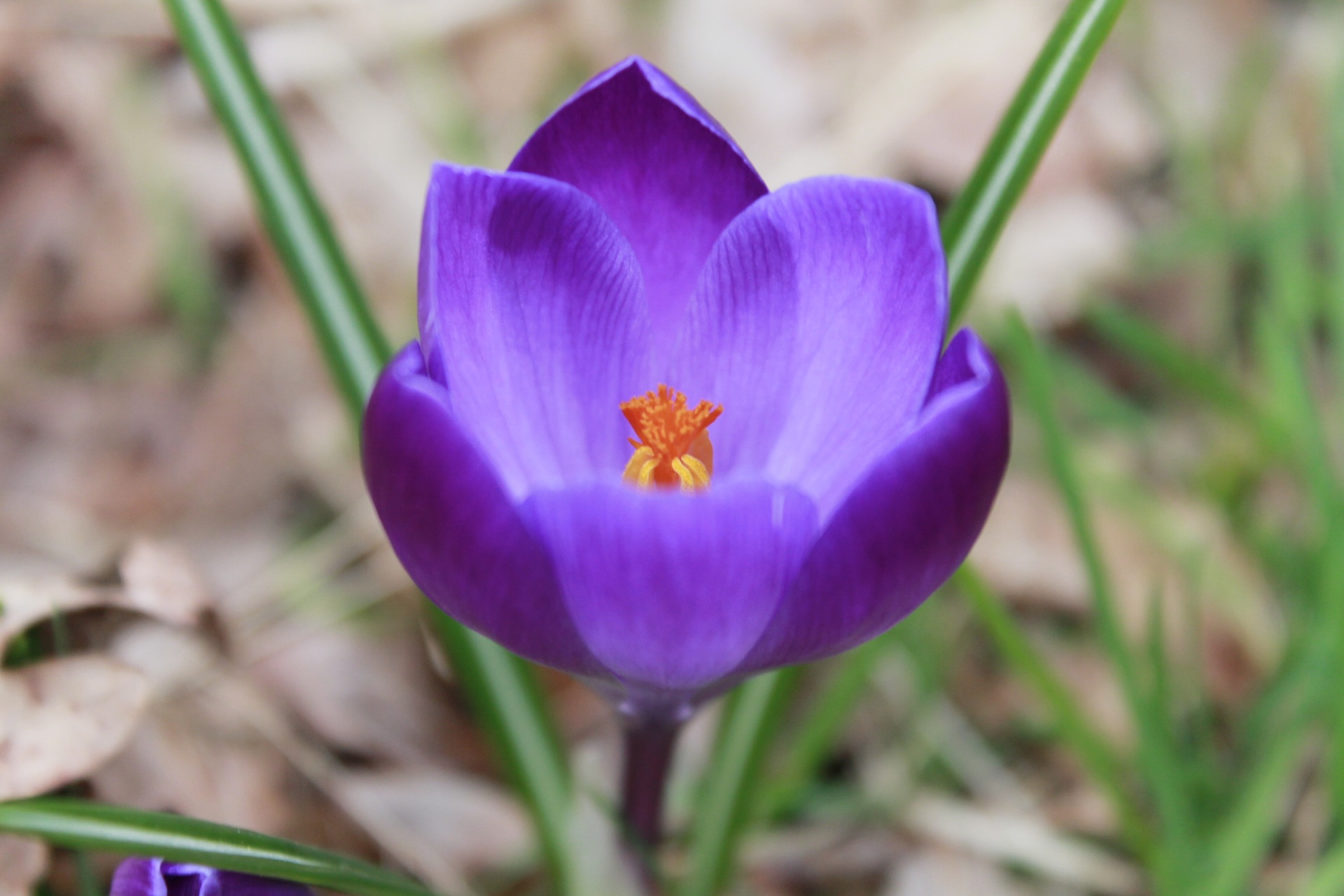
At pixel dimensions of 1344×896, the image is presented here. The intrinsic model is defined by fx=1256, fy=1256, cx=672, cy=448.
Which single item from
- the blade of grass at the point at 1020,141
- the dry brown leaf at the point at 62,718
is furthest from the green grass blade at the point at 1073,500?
the dry brown leaf at the point at 62,718

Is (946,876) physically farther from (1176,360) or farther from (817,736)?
(1176,360)

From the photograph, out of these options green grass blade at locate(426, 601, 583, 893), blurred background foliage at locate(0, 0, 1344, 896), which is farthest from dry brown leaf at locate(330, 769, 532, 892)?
green grass blade at locate(426, 601, 583, 893)

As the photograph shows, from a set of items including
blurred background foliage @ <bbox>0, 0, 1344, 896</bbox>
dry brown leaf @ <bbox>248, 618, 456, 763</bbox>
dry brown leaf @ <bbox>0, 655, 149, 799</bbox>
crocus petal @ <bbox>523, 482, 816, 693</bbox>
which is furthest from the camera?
dry brown leaf @ <bbox>248, 618, 456, 763</bbox>

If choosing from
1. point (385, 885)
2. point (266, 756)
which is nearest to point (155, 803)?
point (266, 756)

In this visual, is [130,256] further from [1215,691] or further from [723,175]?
[1215,691]

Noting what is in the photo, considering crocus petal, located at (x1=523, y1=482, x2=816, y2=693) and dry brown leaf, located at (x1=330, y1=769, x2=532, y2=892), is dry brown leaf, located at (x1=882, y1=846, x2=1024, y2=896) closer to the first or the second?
dry brown leaf, located at (x1=330, y1=769, x2=532, y2=892)
